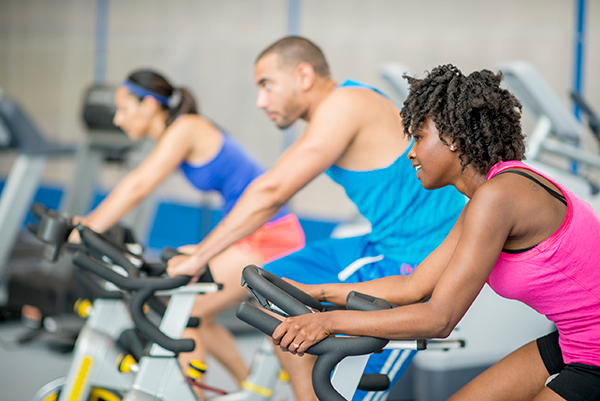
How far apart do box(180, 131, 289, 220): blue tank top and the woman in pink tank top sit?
1308 mm

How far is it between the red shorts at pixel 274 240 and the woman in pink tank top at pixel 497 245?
1.09 m

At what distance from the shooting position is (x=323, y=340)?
1062 millimetres

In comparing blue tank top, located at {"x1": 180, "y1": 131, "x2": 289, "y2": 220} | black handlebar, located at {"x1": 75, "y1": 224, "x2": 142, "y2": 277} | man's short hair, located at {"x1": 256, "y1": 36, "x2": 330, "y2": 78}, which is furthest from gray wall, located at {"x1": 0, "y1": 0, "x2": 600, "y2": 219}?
black handlebar, located at {"x1": 75, "y1": 224, "x2": 142, "y2": 277}

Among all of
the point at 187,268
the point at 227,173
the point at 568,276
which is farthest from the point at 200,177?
the point at 568,276

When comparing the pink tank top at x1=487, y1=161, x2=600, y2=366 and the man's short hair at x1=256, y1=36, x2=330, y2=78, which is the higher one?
the man's short hair at x1=256, y1=36, x2=330, y2=78

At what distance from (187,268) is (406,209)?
2.10 ft

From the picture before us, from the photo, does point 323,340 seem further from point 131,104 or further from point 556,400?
point 131,104

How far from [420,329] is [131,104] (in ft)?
6.54

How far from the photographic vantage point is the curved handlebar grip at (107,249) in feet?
5.18

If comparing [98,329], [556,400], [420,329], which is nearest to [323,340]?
[420,329]

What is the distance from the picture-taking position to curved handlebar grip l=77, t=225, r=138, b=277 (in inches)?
62.2

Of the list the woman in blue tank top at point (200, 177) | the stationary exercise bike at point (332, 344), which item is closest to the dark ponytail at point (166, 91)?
the woman in blue tank top at point (200, 177)

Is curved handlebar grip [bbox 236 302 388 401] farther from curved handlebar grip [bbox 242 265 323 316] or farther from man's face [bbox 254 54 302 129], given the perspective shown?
man's face [bbox 254 54 302 129]

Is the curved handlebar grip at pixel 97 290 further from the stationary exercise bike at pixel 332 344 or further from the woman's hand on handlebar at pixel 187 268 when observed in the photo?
the stationary exercise bike at pixel 332 344
